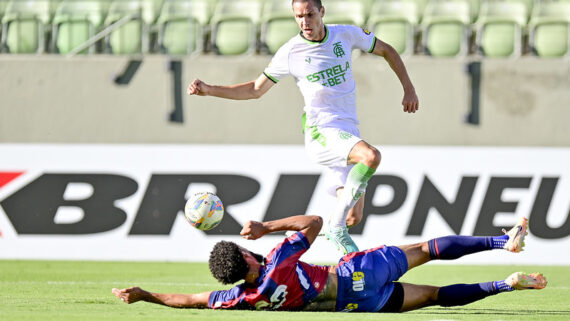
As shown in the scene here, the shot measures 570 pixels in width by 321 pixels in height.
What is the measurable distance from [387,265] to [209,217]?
1.57 m

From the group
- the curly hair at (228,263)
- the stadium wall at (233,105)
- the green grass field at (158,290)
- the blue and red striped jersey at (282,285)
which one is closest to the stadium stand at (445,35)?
the stadium wall at (233,105)

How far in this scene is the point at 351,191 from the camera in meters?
7.76

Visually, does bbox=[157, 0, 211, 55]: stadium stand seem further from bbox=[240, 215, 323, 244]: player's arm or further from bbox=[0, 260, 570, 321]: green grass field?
Answer: bbox=[240, 215, 323, 244]: player's arm

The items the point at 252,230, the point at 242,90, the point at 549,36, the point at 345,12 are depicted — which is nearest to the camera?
the point at 252,230

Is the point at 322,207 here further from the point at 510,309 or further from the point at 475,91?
the point at 510,309

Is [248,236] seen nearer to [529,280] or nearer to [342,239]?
[342,239]

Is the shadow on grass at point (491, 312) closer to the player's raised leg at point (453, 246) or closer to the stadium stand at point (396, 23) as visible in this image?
the player's raised leg at point (453, 246)

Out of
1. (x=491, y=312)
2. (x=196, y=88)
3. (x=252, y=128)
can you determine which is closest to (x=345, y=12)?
(x=252, y=128)

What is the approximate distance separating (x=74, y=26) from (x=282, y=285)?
9644 mm

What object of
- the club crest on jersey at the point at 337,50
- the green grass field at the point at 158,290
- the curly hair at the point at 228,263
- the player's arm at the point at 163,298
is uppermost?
the club crest on jersey at the point at 337,50

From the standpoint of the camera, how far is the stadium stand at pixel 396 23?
1454 cm

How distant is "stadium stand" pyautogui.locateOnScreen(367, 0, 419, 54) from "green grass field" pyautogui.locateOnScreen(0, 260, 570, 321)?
11.5ft

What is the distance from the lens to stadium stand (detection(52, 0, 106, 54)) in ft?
49.4

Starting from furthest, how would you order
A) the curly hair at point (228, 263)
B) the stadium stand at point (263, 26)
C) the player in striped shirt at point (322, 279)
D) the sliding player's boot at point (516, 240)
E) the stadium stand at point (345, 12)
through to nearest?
the stadium stand at point (345, 12) < the stadium stand at point (263, 26) < the sliding player's boot at point (516, 240) < the player in striped shirt at point (322, 279) < the curly hair at point (228, 263)
